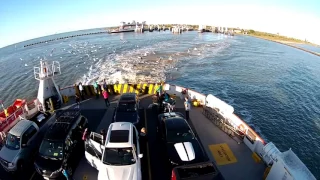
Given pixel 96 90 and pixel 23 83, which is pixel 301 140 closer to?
pixel 96 90

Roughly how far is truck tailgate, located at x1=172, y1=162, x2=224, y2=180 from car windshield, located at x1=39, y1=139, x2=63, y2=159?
4.70 m

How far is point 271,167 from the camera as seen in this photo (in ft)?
25.3

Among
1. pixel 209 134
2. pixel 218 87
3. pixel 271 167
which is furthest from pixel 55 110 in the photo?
pixel 218 87

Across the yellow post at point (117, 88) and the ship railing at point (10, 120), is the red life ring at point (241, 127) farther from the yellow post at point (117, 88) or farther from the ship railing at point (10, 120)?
the ship railing at point (10, 120)

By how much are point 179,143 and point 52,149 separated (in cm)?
524

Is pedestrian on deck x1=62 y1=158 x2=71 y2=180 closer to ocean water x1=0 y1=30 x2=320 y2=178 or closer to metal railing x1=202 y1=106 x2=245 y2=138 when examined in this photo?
metal railing x1=202 y1=106 x2=245 y2=138

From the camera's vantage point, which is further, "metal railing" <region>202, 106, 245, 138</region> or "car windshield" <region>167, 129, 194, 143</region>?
"metal railing" <region>202, 106, 245, 138</region>

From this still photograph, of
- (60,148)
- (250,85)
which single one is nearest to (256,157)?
(60,148)

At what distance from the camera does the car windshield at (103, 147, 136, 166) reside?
24.0 ft

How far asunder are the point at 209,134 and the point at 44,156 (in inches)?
318

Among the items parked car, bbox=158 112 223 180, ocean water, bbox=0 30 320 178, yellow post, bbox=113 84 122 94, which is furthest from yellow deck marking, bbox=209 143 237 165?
ocean water, bbox=0 30 320 178

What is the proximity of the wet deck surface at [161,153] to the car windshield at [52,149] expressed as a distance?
1.08m

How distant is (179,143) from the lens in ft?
28.2

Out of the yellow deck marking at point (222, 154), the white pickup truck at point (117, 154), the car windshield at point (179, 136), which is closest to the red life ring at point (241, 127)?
the yellow deck marking at point (222, 154)
